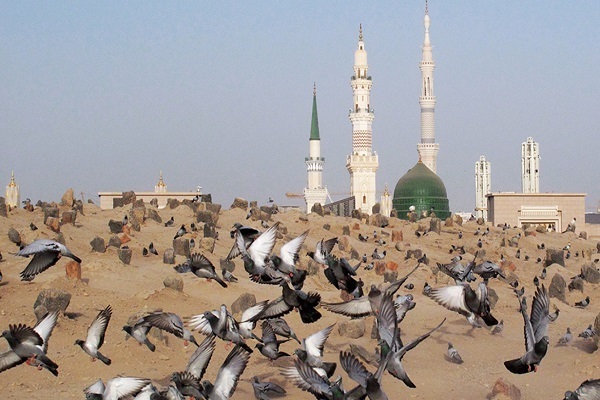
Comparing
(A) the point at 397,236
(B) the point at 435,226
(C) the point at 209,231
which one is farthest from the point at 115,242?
(B) the point at 435,226

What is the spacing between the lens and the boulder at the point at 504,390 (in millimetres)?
14344

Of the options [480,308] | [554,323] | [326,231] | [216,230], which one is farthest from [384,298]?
[326,231]

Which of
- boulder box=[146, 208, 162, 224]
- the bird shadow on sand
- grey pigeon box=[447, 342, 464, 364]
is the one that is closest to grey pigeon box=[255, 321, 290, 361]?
grey pigeon box=[447, 342, 464, 364]

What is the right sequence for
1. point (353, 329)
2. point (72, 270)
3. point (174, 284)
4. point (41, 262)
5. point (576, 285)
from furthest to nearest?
point (576, 285)
point (72, 270)
point (174, 284)
point (353, 329)
point (41, 262)

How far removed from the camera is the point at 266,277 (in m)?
12.5

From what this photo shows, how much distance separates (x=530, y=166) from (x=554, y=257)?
199 feet

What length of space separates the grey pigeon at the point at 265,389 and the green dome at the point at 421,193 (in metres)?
61.6

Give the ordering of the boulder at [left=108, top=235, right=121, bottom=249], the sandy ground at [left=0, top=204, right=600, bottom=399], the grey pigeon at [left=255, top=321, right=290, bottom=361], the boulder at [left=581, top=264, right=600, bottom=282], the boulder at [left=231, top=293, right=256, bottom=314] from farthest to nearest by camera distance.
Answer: the boulder at [left=581, top=264, right=600, bottom=282] < the boulder at [left=108, top=235, right=121, bottom=249] < the boulder at [left=231, top=293, right=256, bottom=314] < the sandy ground at [left=0, top=204, right=600, bottom=399] < the grey pigeon at [left=255, top=321, right=290, bottom=361]

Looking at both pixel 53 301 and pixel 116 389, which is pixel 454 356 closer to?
pixel 53 301

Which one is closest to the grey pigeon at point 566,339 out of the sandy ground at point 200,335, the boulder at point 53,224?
the sandy ground at point 200,335

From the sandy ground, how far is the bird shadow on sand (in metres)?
0.02

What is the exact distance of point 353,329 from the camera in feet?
57.9

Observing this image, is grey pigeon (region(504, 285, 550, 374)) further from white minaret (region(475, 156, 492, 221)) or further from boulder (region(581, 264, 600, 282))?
white minaret (region(475, 156, 492, 221))

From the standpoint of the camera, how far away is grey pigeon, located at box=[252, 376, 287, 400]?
1309 centimetres
